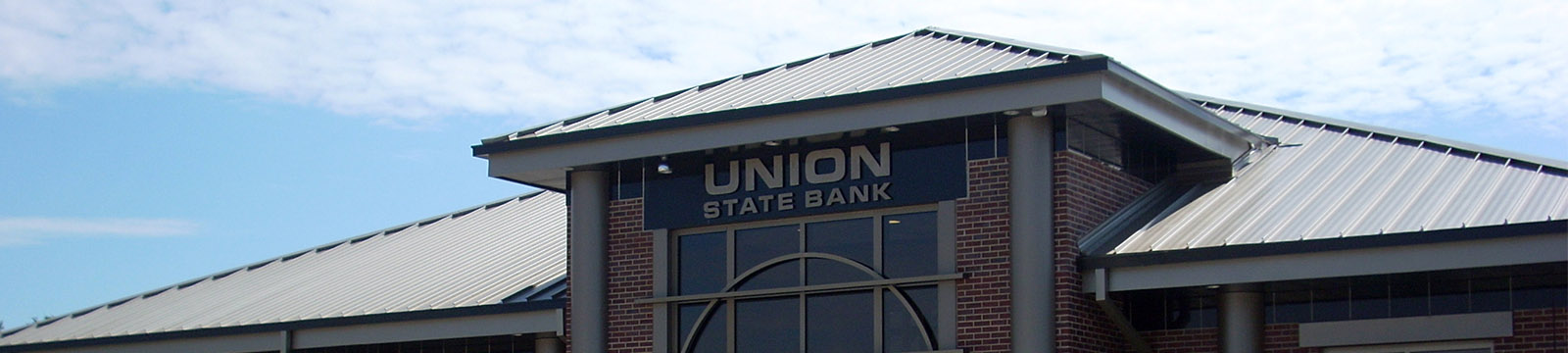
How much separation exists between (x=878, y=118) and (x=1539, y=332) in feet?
22.7

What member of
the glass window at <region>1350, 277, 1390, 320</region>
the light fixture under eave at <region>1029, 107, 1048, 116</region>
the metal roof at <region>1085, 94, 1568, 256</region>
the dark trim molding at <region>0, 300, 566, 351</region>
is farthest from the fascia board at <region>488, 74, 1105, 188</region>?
the glass window at <region>1350, 277, 1390, 320</region>

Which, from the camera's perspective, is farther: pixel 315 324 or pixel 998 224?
pixel 315 324

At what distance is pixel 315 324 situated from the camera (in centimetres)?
2509

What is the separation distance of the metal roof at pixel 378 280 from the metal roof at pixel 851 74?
106 inches

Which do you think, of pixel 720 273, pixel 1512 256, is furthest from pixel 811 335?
pixel 1512 256

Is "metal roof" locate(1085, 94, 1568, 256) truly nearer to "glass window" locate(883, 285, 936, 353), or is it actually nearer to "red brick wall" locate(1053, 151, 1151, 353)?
"red brick wall" locate(1053, 151, 1151, 353)

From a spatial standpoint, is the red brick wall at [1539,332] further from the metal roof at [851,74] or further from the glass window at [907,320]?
the glass window at [907,320]

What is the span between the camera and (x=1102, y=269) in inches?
750

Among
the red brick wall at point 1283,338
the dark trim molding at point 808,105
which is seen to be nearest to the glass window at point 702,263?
the dark trim molding at point 808,105

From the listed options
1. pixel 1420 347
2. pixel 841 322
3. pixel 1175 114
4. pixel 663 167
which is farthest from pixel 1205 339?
pixel 663 167

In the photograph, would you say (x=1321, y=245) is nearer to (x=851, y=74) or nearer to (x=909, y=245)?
(x=909, y=245)

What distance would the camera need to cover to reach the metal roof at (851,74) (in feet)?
66.2

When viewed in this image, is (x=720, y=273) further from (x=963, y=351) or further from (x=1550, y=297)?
(x=1550, y=297)

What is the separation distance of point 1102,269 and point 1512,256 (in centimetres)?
399
